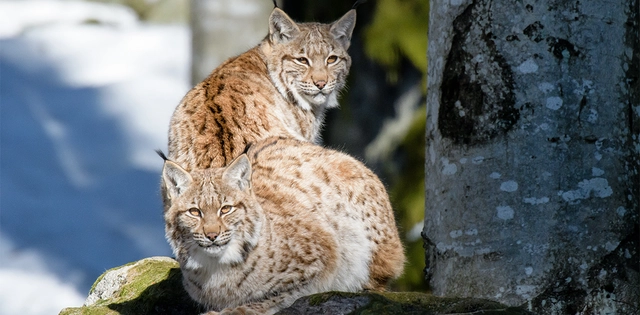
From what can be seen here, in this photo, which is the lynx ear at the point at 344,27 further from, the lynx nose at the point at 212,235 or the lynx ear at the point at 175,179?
the lynx nose at the point at 212,235

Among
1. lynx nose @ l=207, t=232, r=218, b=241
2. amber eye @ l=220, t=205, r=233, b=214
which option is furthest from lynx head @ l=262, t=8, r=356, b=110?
lynx nose @ l=207, t=232, r=218, b=241

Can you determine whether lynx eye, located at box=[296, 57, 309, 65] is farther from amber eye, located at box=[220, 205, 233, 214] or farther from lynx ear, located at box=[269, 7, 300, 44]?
amber eye, located at box=[220, 205, 233, 214]

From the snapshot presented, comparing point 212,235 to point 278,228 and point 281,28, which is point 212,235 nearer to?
point 278,228

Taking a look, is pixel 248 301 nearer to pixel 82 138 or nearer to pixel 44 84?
pixel 82 138

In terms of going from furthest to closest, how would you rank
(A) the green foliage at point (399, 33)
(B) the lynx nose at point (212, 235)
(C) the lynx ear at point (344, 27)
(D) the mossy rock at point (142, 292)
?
(A) the green foliage at point (399, 33), (C) the lynx ear at point (344, 27), (D) the mossy rock at point (142, 292), (B) the lynx nose at point (212, 235)

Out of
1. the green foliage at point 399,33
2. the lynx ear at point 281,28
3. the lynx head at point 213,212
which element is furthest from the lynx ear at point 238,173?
the green foliage at point 399,33

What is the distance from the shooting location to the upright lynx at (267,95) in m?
5.57

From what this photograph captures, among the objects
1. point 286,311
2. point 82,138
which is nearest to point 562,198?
point 286,311

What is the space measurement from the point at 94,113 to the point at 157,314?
1041cm

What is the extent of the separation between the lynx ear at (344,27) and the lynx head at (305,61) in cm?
2

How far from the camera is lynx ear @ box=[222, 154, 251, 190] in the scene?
4668 mm

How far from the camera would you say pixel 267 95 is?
635 centimetres

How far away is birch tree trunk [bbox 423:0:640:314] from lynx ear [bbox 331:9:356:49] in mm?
2761

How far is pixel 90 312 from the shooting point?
495cm
